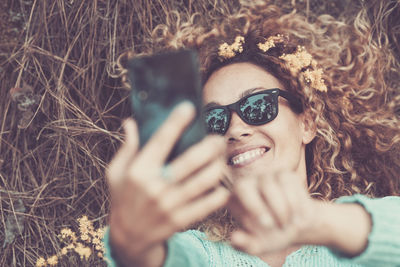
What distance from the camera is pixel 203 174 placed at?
89cm

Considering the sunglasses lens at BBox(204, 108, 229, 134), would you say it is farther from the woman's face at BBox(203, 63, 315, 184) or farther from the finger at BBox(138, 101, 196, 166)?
the finger at BBox(138, 101, 196, 166)

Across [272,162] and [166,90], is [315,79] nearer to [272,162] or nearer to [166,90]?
[272,162]

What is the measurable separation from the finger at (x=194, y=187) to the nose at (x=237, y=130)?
0.92 metres

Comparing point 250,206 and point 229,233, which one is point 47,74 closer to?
point 229,233

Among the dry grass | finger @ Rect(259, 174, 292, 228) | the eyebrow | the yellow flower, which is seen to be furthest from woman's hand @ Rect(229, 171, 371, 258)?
the dry grass

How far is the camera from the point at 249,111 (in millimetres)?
1826

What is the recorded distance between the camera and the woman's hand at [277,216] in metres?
0.94

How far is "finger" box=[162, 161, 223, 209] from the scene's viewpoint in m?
0.86

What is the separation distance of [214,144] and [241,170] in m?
0.93

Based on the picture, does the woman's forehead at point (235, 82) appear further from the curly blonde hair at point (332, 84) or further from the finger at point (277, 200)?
the finger at point (277, 200)

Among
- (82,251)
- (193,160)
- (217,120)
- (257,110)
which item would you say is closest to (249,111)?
(257,110)

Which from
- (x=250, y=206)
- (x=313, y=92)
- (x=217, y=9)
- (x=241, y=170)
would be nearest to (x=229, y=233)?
(x=241, y=170)

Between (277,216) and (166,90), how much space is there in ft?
Answer: 1.41

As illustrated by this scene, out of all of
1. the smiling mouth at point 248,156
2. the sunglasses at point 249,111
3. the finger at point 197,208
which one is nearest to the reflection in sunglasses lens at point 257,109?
the sunglasses at point 249,111
